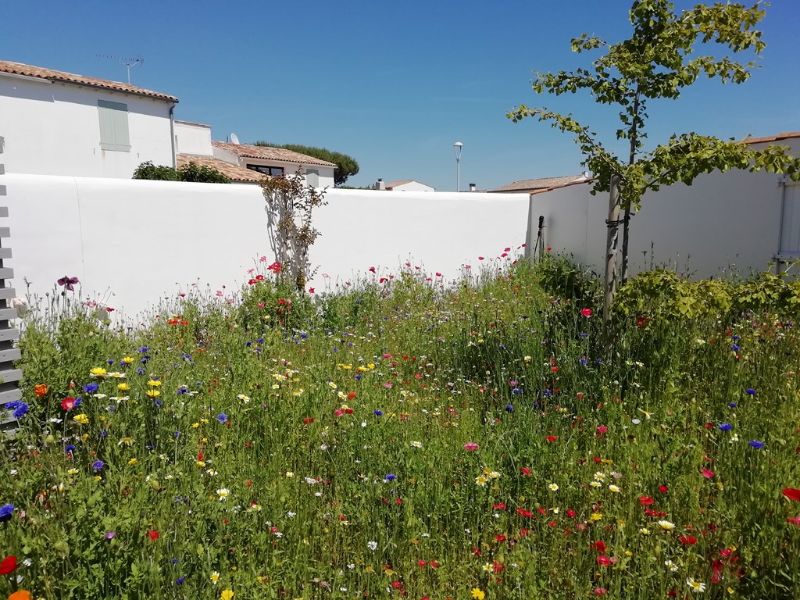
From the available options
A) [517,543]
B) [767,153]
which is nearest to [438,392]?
[517,543]

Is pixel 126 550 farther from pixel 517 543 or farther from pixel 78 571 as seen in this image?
pixel 517 543

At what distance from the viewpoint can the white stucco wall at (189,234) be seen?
18.9 ft

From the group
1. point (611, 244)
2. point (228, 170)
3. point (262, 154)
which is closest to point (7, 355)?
point (611, 244)

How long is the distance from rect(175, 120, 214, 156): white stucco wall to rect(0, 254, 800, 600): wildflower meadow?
27.1 metres

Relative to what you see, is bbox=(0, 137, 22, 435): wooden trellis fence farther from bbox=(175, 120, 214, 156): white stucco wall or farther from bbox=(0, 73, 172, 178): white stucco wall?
bbox=(175, 120, 214, 156): white stucco wall

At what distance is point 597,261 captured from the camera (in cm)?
947

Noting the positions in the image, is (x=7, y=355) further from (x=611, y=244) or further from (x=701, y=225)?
(x=701, y=225)

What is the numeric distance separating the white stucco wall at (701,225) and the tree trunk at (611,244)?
316cm

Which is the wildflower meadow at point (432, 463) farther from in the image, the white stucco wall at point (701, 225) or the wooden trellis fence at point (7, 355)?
the white stucco wall at point (701, 225)

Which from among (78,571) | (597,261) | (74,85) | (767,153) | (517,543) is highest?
(74,85)

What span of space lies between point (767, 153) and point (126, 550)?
15.1ft

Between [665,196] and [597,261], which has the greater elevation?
[665,196]

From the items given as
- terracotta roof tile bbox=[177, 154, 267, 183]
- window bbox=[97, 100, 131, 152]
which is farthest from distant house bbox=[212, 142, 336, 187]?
window bbox=[97, 100, 131, 152]

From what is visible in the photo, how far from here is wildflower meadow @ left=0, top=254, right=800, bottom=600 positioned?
2070 millimetres
